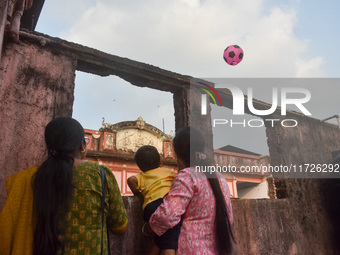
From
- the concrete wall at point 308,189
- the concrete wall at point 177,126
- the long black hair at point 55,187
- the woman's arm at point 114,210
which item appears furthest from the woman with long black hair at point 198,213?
the concrete wall at point 308,189

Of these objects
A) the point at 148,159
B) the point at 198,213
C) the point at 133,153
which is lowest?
the point at 198,213

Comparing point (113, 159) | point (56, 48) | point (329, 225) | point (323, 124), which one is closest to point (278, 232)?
point (329, 225)

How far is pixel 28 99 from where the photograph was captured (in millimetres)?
2961

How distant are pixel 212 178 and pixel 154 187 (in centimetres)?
55

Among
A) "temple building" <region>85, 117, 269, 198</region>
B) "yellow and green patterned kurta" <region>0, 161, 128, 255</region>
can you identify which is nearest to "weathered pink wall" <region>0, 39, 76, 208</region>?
"yellow and green patterned kurta" <region>0, 161, 128, 255</region>

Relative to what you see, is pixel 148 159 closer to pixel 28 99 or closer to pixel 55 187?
pixel 55 187

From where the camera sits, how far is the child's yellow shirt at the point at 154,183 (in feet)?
7.57

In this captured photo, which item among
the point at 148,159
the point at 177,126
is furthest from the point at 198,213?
the point at 177,126

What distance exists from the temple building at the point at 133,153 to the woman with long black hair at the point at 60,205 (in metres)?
10.4

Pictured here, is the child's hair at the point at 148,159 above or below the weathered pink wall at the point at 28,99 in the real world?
below

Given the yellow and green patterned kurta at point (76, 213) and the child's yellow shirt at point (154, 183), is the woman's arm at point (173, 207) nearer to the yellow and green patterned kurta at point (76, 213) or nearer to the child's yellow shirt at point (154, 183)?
the yellow and green patterned kurta at point (76, 213)

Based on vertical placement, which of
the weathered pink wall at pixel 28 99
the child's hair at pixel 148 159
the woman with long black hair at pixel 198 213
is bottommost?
the woman with long black hair at pixel 198 213

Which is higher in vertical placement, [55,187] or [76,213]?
[55,187]

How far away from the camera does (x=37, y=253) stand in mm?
1435
